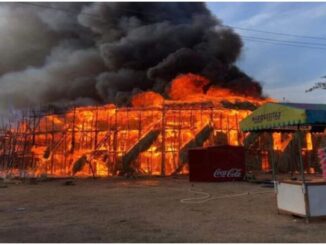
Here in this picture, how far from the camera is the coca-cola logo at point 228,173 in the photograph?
2381 cm

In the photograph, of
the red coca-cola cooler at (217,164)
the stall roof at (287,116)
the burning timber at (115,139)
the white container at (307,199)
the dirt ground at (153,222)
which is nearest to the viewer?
the dirt ground at (153,222)

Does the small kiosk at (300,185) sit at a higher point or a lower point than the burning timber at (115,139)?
lower

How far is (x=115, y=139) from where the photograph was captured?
3212cm

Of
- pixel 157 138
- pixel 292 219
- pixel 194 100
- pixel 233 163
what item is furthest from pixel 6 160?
pixel 292 219

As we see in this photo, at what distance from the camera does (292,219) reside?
10047 mm

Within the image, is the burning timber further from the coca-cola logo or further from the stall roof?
the stall roof

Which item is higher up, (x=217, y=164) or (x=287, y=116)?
(x=287, y=116)

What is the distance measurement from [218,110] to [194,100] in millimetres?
3770

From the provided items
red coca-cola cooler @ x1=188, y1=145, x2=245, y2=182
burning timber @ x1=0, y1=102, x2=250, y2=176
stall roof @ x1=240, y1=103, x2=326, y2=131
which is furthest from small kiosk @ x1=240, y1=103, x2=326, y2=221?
burning timber @ x1=0, y1=102, x2=250, y2=176

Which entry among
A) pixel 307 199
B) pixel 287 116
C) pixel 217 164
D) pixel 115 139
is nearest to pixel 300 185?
pixel 307 199

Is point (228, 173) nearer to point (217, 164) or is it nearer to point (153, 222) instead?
point (217, 164)

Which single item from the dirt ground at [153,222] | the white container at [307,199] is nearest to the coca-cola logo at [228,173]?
the dirt ground at [153,222]

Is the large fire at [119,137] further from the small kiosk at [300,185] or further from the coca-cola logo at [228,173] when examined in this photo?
the small kiosk at [300,185]

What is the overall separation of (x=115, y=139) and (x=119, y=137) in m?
0.51
